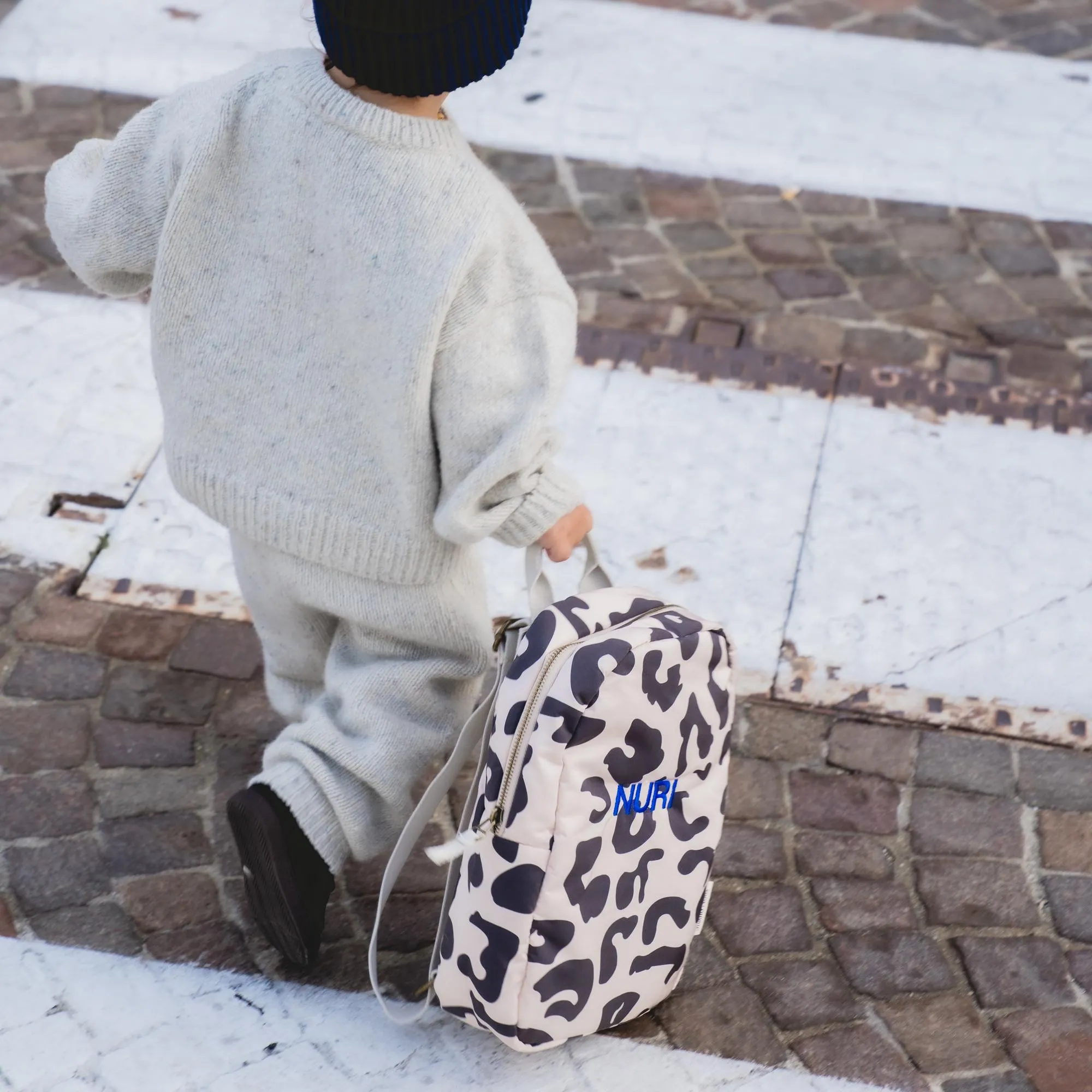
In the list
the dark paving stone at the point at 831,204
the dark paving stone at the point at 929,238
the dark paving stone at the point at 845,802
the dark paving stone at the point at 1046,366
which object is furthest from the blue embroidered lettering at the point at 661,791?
the dark paving stone at the point at 831,204

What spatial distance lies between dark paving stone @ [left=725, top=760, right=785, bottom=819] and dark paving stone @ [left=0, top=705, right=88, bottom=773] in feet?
0.07

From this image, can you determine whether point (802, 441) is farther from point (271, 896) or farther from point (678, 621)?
point (271, 896)

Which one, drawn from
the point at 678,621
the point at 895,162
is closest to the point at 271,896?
the point at 678,621

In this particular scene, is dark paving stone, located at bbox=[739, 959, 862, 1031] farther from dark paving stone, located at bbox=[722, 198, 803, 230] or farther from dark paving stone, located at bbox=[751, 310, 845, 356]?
dark paving stone, located at bbox=[722, 198, 803, 230]

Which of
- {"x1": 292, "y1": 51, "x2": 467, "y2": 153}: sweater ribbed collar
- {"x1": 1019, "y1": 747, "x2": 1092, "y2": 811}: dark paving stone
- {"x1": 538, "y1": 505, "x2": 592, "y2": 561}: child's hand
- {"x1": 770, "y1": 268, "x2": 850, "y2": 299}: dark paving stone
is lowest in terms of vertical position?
{"x1": 1019, "y1": 747, "x2": 1092, "y2": 811}: dark paving stone

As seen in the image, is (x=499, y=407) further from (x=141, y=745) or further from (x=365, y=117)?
(x=141, y=745)

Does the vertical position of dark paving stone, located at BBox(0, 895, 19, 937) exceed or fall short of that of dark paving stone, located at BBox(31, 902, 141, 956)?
it exceeds it

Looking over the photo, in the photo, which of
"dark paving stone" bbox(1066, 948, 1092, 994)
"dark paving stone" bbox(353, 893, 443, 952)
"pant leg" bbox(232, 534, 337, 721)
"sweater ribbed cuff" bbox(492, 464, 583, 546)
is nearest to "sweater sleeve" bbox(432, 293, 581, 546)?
"sweater ribbed cuff" bbox(492, 464, 583, 546)

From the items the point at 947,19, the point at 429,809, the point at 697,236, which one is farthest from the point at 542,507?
the point at 947,19

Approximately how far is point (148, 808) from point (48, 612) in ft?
1.94

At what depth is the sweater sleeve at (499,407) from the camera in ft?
6.34

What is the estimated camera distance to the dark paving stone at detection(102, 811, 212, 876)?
8.32ft

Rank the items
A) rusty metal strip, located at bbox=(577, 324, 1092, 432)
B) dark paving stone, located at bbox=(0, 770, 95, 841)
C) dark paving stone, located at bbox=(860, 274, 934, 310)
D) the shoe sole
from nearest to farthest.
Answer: the shoe sole < dark paving stone, located at bbox=(0, 770, 95, 841) < rusty metal strip, located at bbox=(577, 324, 1092, 432) < dark paving stone, located at bbox=(860, 274, 934, 310)

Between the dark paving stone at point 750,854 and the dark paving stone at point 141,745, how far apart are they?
1.02m
